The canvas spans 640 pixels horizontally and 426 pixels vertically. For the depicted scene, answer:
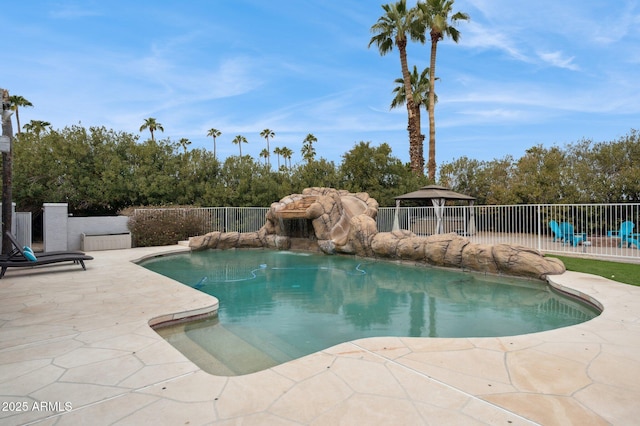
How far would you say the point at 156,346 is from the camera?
159 inches

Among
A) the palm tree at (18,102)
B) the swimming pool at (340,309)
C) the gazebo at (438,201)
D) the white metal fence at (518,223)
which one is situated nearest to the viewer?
the swimming pool at (340,309)

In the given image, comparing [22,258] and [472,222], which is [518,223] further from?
[22,258]

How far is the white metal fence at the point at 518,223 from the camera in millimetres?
11992

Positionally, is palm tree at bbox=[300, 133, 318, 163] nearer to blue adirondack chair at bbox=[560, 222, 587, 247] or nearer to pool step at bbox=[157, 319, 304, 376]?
blue adirondack chair at bbox=[560, 222, 587, 247]

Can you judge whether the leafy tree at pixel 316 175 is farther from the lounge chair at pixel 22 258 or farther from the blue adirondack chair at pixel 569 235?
the lounge chair at pixel 22 258

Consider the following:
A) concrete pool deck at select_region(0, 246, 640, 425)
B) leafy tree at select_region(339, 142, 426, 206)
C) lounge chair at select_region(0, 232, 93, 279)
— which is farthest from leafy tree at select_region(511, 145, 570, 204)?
lounge chair at select_region(0, 232, 93, 279)

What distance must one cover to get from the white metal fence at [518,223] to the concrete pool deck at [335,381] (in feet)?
27.2

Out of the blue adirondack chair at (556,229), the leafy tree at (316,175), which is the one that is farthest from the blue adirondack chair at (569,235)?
the leafy tree at (316,175)

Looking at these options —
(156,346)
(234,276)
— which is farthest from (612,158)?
(156,346)

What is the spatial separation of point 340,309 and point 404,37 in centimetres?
2114

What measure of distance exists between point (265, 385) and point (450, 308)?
15.7 ft

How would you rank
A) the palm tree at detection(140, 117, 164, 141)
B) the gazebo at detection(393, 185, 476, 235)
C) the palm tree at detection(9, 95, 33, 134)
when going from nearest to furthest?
the gazebo at detection(393, 185, 476, 235)
the palm tree at detection(9, 95, 33, 134)
the palm tree at detection(140, 117, 164, 141)

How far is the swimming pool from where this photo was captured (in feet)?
16.3

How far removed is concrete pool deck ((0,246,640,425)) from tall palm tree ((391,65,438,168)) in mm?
22728
